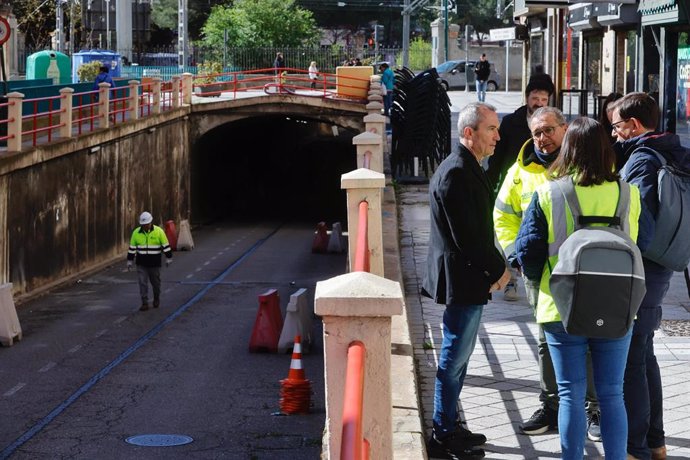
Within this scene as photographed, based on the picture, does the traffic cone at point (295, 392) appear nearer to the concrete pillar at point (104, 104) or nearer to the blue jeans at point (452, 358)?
the blue jeans at point (452, 358)

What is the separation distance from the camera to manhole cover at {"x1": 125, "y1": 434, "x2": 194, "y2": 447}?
12.1m

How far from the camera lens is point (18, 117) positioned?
2464 cm

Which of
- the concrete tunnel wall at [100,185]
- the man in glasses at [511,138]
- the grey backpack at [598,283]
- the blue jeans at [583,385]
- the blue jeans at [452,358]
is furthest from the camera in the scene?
the concrete tunnel wall at [100,185]

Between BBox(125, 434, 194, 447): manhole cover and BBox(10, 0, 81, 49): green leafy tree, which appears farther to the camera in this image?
BBox(10, 0, 81, 49): green leafy tree

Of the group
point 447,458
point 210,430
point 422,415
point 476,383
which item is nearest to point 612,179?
point 447,458

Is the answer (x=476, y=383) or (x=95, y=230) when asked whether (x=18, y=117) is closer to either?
(x=95, y=230)

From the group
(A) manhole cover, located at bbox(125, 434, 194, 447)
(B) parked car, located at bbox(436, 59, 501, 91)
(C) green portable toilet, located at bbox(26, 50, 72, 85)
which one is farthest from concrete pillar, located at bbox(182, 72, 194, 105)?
(A) manhole cover, located at bbox(125, 434, 194, 447)

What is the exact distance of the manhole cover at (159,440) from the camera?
39.7ft

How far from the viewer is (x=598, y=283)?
5.82m

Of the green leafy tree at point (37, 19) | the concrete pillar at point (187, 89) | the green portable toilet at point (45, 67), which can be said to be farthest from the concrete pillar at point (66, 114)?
the green leafy tree at point (37, 19)

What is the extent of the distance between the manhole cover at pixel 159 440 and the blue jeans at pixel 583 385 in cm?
659

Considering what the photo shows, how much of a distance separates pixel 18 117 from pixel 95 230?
23.9 ft

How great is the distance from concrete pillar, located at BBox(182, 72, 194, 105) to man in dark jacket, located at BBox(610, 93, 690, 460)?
3670 centimetres

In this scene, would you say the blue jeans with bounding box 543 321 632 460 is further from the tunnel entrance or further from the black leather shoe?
the tunnel entrance
